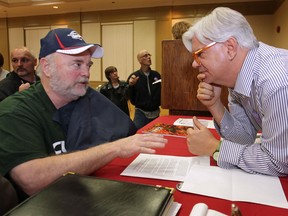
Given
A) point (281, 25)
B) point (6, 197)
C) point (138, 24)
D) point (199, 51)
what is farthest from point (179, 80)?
point (138, 24)

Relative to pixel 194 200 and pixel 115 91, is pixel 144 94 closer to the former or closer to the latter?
pixel 115 91

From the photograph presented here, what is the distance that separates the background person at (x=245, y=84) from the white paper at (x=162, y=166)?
0.06 m

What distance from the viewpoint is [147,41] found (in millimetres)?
8195

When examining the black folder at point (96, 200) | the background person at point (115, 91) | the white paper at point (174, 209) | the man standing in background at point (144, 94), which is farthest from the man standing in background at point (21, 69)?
the white paper at point (174, 209)

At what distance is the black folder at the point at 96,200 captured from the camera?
0.69m

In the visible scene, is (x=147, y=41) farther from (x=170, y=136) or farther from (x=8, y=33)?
(x=170, y=136)

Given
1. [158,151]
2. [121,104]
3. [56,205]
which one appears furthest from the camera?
[121,104]

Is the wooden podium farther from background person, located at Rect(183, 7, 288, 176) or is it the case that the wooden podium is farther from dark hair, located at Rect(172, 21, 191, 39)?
background person, located at Rect(183, 7, 288, 176)

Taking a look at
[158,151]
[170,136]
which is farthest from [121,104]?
[158,151]

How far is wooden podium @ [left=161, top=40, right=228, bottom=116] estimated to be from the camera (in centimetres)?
247

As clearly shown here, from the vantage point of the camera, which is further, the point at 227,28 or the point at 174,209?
the point at 227,28

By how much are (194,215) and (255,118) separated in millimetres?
839

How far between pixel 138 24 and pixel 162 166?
7.61m

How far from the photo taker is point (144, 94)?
405 cm
